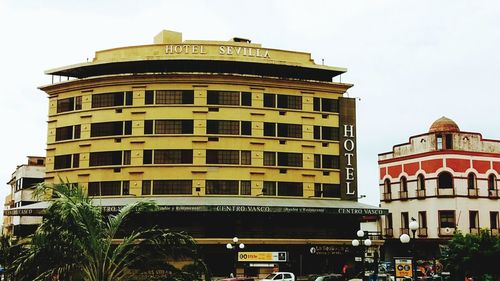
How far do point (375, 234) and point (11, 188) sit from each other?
189 feet

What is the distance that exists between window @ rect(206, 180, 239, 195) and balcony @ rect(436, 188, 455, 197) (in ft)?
77.6

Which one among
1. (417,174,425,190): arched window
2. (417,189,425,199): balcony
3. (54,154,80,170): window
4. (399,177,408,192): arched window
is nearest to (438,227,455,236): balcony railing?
(417,189,425,199): balcony

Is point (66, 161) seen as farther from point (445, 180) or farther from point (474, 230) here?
point (474, 230)

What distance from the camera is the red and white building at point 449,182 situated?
60781 millimetres

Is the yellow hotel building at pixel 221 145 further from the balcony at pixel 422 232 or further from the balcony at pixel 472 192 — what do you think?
the balcony at pixel 472 192

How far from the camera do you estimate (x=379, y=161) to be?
228 feet

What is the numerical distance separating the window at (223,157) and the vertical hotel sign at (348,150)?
9870mm

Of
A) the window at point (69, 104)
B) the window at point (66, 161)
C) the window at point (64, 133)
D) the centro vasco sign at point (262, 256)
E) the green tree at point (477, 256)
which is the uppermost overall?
the window at point (69, 104)

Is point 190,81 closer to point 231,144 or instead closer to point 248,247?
point 231,144

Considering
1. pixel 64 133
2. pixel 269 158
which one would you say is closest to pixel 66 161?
pixel 64 133

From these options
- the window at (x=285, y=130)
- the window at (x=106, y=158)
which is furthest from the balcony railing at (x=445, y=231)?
the window at (x=106, y=158)

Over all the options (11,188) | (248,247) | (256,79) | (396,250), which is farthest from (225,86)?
(11,188)

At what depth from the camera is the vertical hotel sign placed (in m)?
A: 52.6

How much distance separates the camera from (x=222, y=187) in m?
49.4
